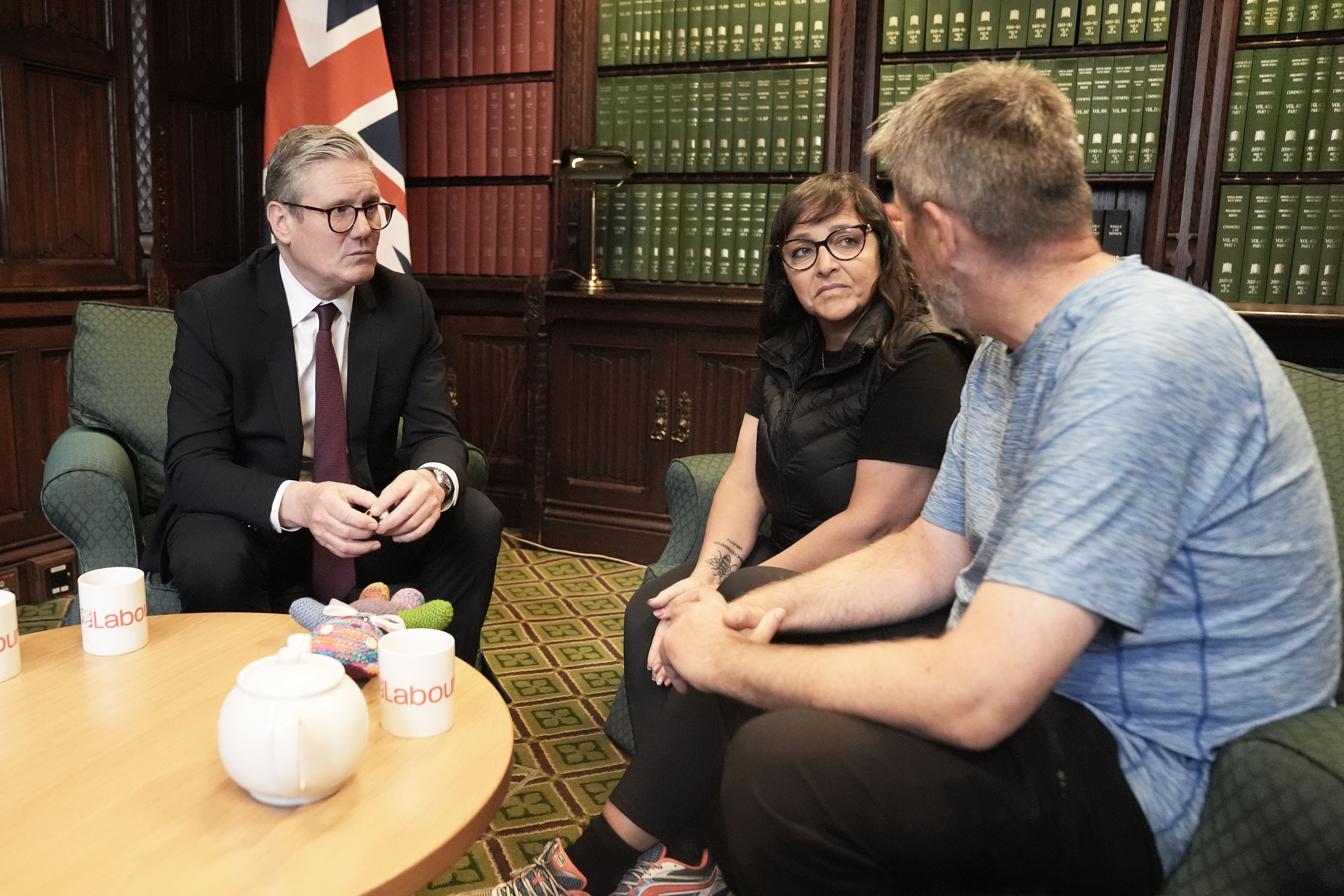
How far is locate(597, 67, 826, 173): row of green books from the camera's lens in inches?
126

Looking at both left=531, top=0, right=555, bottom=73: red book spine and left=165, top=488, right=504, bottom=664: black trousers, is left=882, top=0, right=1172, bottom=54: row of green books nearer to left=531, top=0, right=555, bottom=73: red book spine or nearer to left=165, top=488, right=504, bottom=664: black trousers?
left=531, top=0, right=555, bottom=73: red book spine

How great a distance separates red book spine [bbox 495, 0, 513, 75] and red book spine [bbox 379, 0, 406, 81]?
375 millimetres

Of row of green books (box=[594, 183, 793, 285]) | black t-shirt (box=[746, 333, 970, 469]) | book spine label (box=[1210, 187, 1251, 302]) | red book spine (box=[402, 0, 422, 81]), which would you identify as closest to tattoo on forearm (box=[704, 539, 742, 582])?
black t-shirt (box=[746, 333, 970, 469])

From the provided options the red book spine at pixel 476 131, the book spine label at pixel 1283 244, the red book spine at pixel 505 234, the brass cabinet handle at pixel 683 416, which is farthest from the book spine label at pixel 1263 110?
the red book spine at pixel 476 131

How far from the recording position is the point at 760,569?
1487 millimetres

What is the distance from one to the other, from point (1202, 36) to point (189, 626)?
117 inches

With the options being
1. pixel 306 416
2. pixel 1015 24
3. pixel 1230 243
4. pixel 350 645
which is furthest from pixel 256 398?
pixel 1230 243

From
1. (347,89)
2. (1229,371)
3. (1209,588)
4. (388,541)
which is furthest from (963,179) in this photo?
(347,89)

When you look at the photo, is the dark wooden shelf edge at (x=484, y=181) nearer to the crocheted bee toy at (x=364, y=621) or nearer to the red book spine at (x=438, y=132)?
the red book spine at (x=438, y=132)

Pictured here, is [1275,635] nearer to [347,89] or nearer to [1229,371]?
[1229,371]

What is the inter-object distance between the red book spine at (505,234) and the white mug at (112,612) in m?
2.49

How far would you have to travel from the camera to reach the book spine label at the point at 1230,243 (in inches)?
114

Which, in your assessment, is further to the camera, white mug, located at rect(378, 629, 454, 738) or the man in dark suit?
the man in dark suit

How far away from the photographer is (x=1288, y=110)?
280 cm
